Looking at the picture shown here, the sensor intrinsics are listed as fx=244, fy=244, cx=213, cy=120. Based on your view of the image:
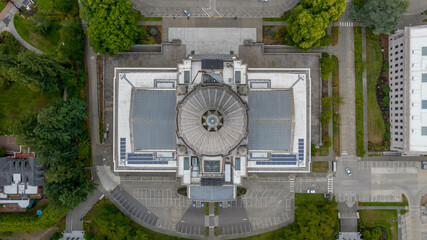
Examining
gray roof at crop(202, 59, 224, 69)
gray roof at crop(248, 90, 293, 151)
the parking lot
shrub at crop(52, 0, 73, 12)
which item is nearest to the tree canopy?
shrub at crop(52, 0, 73, 12)

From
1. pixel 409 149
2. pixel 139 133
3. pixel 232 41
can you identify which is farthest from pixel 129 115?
pixel 409 149

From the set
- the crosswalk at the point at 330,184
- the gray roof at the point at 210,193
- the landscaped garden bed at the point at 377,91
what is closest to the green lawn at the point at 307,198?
the crosswalk at the point at 330,184

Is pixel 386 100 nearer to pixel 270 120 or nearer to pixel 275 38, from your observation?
pixel 275 38

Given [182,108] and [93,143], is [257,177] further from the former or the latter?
[93,143]

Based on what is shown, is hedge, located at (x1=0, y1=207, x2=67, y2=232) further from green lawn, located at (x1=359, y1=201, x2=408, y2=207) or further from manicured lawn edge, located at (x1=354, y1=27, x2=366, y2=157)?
manicured lawn edge, located at (x1=354, y1=27, x2=366, y2=157)

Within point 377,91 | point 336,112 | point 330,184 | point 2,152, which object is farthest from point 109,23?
point 377,91

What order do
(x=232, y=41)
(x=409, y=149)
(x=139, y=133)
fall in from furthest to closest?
(x=232, y=41), (x=409, y=149), (x=139, y=133)
